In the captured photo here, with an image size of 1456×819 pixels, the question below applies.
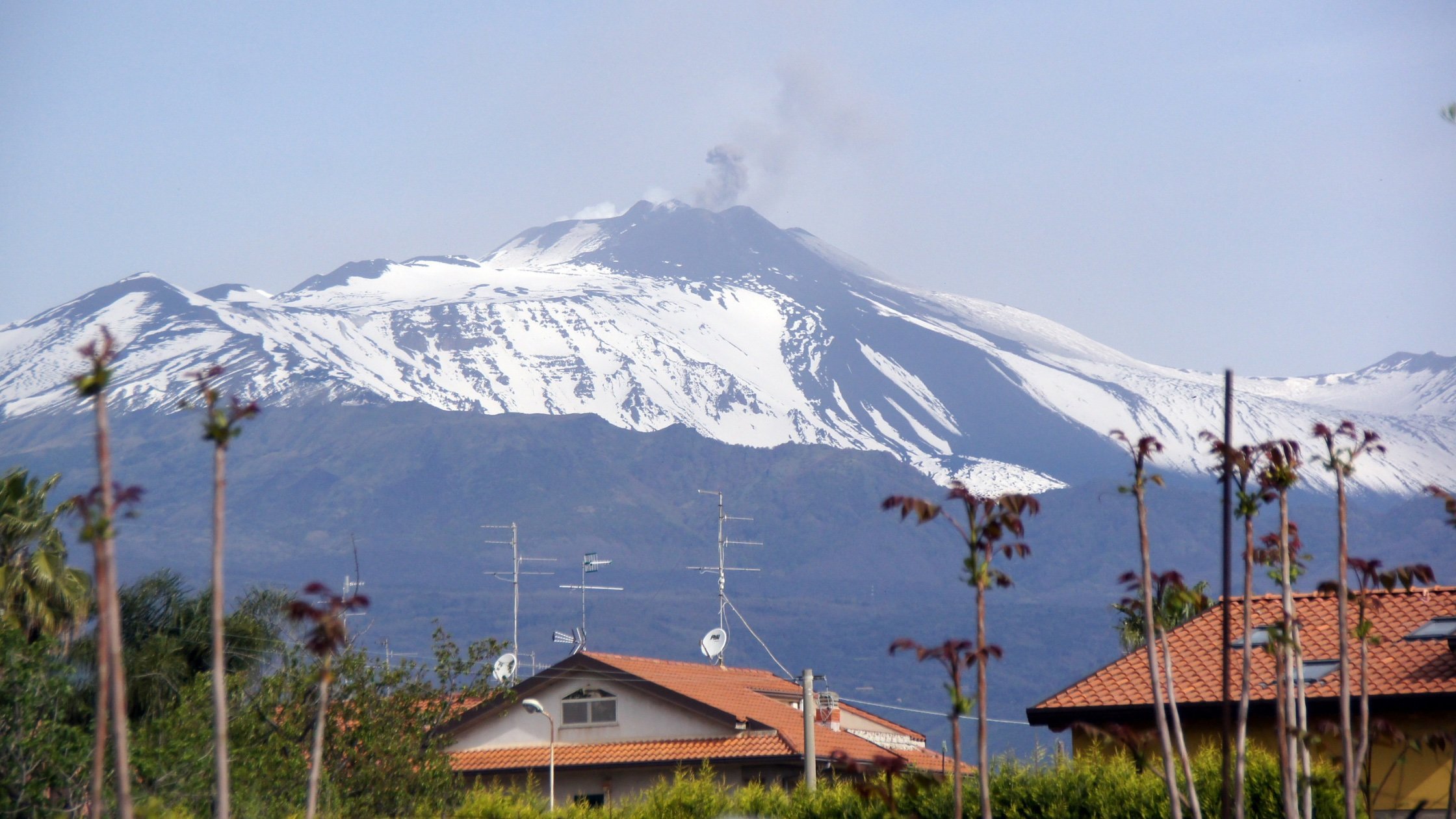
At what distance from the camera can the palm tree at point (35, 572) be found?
2692cm

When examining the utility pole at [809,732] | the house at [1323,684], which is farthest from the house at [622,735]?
the house at [1323,684]

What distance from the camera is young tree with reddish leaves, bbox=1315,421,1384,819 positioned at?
11594 mm

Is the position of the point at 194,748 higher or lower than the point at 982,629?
lower

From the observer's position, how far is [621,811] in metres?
22.6

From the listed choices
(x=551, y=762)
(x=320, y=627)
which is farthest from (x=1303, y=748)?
(x=551, y=762)

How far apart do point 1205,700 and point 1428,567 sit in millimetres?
9827

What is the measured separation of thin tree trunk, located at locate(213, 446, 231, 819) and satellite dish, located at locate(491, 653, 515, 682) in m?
28.8

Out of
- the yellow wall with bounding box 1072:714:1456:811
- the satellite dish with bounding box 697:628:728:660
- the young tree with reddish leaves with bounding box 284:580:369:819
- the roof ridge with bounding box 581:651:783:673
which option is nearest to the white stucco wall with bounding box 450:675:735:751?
the roof ridge with bounding box 581:651:783:673

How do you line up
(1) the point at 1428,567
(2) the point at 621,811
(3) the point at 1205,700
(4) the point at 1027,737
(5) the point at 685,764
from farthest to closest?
(4) the point at 1027,737 < (5) the point at 685,764 < (2) the point at 621,811 < (3) the point at 1205,700 < (1) the point at 1428,567

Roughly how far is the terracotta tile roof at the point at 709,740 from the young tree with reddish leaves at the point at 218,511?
2525 centimetres

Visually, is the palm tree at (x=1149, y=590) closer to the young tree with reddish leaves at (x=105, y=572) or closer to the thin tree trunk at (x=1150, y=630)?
the thin tree trunk at (x=1150, y=630)

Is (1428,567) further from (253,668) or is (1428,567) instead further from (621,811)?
(253,668)

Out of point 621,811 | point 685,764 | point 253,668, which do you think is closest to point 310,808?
point 621,811

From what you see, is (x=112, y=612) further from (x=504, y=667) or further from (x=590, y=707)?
(x=504, y=667)
